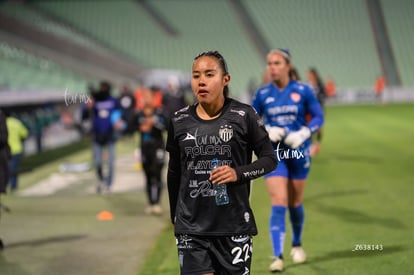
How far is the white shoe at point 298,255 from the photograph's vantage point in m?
7.96

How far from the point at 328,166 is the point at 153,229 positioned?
7.63 m

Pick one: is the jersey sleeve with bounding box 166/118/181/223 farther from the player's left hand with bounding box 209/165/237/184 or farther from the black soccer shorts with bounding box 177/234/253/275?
the player's left hand with bounding box 209/165/237/184

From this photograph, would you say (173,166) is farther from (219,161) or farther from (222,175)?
(222,175)

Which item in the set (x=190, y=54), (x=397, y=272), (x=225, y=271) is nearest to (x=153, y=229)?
(x=397, y=272)

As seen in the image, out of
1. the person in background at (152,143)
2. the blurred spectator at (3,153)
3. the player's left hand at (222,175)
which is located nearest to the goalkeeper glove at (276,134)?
the player's left hand at (222,175)

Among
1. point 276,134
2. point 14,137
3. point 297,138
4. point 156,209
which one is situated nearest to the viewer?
point 297,138

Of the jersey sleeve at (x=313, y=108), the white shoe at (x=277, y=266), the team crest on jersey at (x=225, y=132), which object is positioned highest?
the team crest on jersey at (x=225, y=132)

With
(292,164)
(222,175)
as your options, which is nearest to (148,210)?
(292,164)

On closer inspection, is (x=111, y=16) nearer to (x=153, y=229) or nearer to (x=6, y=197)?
(x=6, y=197)

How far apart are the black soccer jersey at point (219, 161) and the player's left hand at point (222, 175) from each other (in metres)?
0.11

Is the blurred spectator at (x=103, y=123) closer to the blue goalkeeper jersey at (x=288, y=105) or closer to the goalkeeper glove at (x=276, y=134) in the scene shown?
the blue goalkeeper jersey at (x=288, y=105)

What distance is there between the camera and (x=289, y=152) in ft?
24.7

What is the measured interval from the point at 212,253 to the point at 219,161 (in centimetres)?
59

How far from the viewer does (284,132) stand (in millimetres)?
7523
